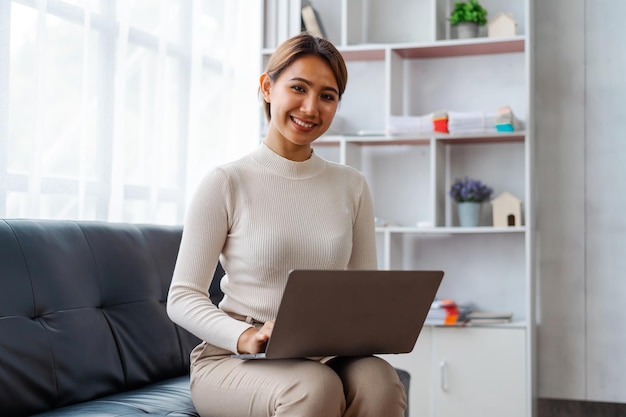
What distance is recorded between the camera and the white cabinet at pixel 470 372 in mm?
3305

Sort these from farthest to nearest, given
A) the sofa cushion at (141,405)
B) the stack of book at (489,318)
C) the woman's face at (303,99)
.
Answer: the stack of book at (489,318) < the woman's face at (303,99) < the sofa cushion at (141,405)

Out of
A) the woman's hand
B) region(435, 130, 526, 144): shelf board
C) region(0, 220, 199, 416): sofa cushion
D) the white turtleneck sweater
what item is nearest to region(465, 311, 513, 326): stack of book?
region(435, 130, 526, 144): shelf board

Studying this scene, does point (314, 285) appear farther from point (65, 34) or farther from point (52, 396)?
point (65, 34)

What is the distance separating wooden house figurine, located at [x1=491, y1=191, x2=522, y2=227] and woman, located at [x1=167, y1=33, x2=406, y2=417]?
150 cm

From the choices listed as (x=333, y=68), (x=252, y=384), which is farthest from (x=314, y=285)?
(x=333, y=68)

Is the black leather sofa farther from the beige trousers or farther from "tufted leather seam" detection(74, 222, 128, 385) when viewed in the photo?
the beige trousers

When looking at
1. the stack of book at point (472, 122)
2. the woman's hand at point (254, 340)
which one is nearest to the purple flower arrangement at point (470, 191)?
the stack of book at point (472, 122)

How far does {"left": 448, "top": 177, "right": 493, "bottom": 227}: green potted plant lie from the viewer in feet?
11.5

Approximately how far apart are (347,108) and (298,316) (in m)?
2.48

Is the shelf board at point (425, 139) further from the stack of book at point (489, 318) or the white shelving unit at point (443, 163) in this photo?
the stack of book at point (489, 318)

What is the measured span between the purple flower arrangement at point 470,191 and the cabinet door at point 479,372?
559 mm

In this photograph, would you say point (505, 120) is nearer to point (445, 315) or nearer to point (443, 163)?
point (443, 163)

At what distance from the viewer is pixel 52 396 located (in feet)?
6.07

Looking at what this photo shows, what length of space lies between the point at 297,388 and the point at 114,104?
152 centimetres
